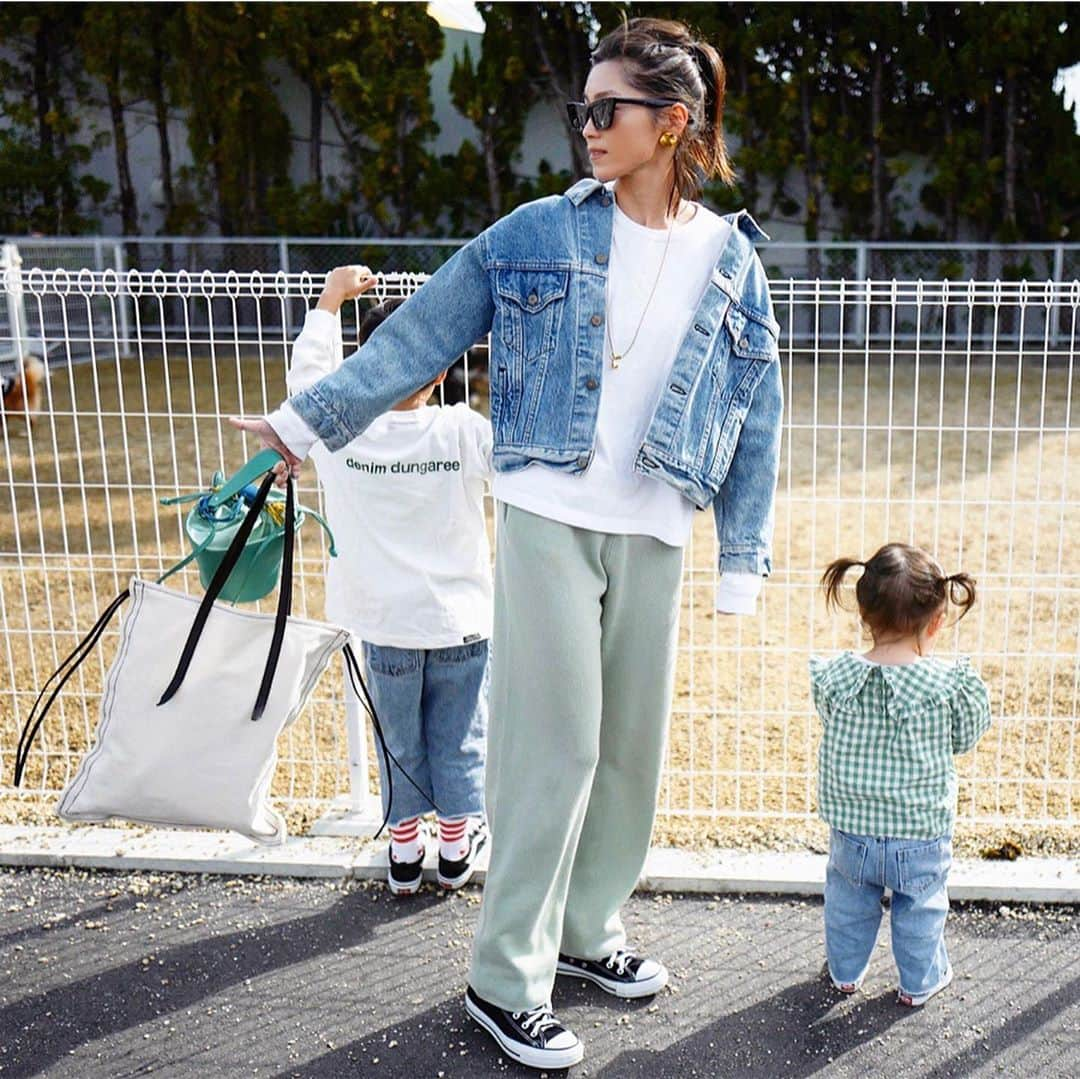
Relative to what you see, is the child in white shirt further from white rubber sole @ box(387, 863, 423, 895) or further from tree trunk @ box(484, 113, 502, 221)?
tree trunk @ box(484, 113, 502, 221)

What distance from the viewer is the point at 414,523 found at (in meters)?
2.55

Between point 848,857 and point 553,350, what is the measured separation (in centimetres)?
108

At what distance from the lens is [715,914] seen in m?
2.62

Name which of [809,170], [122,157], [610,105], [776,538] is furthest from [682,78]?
[122,157]

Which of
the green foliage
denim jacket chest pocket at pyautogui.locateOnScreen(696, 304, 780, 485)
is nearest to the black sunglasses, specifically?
denim jacket chest pocket at pyautogui.locateOnScreen(696, 304, 780, 485)

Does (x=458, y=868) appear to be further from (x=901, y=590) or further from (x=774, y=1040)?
(x=901, y=590)

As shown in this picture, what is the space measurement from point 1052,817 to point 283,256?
→ 10137 millimetres

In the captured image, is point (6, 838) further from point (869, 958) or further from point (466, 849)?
point (869, 958)

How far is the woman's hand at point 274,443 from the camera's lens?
186 cm

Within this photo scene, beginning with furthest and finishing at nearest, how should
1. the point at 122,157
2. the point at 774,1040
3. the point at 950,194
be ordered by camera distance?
the point at 122,157
the point at 950,194
the point at 774,1040

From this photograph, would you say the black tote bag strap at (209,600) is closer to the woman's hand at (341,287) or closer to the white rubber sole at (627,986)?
the woman's hand at (341,287)

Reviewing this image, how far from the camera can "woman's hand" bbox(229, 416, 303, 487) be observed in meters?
1.86

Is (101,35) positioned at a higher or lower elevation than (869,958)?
higher

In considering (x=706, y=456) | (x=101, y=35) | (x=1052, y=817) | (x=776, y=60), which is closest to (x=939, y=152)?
(x=776, y=60)
